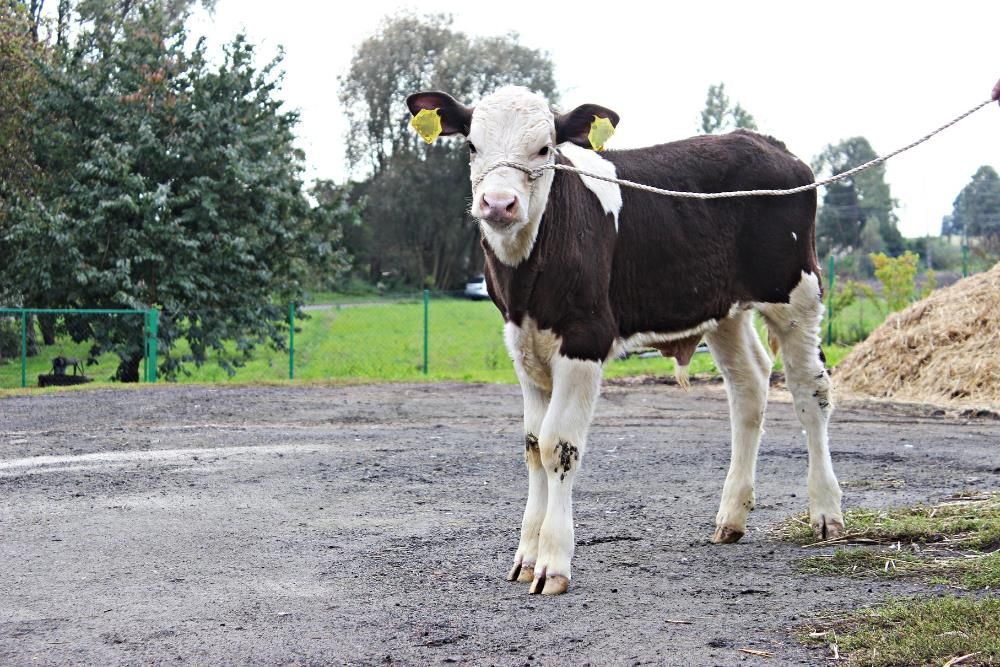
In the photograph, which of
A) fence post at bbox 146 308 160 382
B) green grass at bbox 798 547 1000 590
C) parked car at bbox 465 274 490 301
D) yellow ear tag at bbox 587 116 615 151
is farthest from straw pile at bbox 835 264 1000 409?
parked car at bbox 465 274 490 301

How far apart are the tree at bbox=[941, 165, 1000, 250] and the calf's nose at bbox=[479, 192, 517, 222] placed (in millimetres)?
A: 49208

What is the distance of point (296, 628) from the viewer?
5.35 m

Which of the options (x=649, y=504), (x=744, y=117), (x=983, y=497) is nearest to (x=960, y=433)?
(x=983, y=497)

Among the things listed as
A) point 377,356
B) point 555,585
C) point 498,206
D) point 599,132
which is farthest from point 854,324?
point 498,206

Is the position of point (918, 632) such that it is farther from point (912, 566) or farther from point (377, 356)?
point (377, 356)

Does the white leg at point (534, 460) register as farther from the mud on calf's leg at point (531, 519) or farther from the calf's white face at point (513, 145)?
the calf's white face at point (513, 145)

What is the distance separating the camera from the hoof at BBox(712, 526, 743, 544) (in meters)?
7.23

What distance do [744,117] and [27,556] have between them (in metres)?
77.4

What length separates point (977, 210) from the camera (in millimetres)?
57344

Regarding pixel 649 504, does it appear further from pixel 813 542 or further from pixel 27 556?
pixel 27 556

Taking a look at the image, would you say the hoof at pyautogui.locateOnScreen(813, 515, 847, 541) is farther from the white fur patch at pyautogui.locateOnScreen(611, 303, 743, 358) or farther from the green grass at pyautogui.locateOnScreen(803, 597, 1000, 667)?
the green grass at pyautogui.locateOnScreen(803, 597, 1000, 667)

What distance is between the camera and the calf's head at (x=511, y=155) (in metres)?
6.14

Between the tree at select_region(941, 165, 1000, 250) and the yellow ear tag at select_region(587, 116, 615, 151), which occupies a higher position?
the tree at select_region(941, 165, 1000, 250)

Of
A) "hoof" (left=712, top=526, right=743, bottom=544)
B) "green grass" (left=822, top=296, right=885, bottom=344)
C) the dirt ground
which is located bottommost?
the dirt ground
